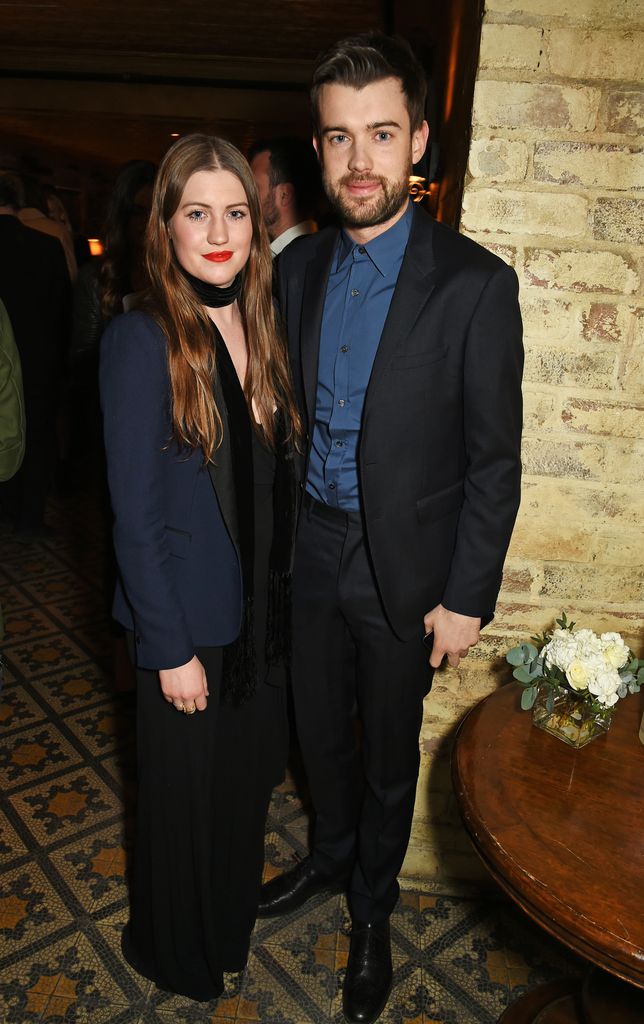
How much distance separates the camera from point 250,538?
1.73m

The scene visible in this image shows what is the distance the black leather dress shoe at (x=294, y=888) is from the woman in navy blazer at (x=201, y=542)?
0.76ft

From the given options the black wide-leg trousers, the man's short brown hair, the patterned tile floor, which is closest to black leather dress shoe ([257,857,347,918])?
the patterned tile floor

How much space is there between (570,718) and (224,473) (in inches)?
35.7

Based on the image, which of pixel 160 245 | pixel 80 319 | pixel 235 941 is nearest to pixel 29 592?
pixel 80 319

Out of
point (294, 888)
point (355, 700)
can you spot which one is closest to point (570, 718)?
point (355, 700)

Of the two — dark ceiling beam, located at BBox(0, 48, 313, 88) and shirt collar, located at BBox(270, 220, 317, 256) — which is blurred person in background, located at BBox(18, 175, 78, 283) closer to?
shirt collar, located at BBox(270, 220, 317, 256)

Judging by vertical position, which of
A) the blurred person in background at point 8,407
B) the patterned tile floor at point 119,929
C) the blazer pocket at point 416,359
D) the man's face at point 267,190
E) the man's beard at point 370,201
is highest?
the man's face at point 267,190

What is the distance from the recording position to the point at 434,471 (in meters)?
1.76

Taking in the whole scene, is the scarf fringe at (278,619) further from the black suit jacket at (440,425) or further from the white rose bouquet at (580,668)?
the white rose bouquet at (580,668)

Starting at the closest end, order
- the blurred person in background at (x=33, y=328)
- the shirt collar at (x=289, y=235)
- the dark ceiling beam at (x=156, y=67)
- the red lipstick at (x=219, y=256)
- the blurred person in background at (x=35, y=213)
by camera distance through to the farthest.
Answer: the red lipstick at (x=219, y=256) < the shirt collar at (x=289, y=235) < the blurred person in background at (x=33, y=328) < the blurred person in background at (x=35, y=213) < the dark ceiling beam at (x=156, y=67)

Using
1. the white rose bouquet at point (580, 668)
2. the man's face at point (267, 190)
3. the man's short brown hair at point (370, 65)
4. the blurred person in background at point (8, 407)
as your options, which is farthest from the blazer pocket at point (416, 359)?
the man's face at point (267, 190)

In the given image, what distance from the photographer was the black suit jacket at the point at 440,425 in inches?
64.4

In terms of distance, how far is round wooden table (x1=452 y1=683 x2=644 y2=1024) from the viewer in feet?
3.85

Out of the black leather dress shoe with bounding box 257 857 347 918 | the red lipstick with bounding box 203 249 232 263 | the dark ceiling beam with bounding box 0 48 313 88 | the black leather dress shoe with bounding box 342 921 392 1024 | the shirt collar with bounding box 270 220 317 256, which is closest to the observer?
the red lipstick with bounding box 203 249 232 263
